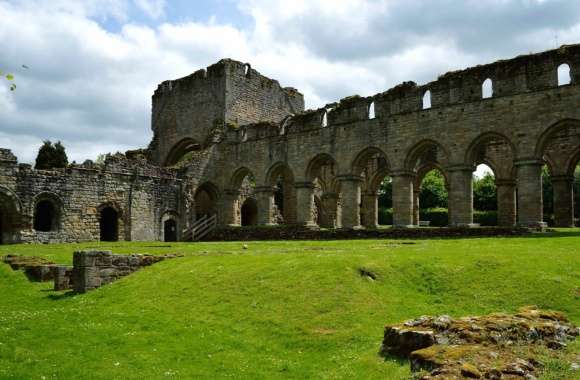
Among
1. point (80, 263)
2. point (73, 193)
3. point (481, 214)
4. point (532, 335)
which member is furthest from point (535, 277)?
point (481, 214)

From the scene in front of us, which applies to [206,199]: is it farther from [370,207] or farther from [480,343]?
[480,343]

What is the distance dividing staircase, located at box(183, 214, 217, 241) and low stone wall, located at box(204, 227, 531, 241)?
797 millimetres

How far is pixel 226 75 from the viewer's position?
39.9 metres

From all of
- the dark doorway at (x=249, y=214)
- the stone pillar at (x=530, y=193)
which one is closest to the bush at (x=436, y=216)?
the dark doorway at (x=249, y=214)

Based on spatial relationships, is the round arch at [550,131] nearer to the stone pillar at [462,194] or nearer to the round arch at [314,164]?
the stone pillar at [462,194]

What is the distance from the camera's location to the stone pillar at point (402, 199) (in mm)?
28734

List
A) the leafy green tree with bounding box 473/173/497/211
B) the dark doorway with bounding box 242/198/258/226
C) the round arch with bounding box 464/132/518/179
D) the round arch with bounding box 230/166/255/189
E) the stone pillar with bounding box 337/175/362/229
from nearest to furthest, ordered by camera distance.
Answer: the stone pillar with bounding box 337/175/362/229, the round arch with bounding box 464/132/518/179, the round arch with bounding box 230/166/255/189, the dark doorway with bounding box 242/198/258/226, the leafy green tree with bounding box 473/173/497/211

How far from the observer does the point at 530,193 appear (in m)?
24.8

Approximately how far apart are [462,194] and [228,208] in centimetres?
1616

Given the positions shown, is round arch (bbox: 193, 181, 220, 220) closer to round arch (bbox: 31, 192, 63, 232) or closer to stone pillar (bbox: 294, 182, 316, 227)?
stone pillar (bbox: 294, 182, 316, 227)

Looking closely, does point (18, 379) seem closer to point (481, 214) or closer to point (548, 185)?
point (481, 214)

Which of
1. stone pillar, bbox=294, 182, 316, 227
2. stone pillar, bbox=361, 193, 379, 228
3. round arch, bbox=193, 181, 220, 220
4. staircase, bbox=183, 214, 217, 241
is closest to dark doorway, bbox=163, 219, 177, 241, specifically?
staircase, bbox=183, 214, 217, 241

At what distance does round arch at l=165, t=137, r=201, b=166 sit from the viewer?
Result: 143 feet

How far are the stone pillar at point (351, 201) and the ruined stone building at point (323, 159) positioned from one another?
76 mm
